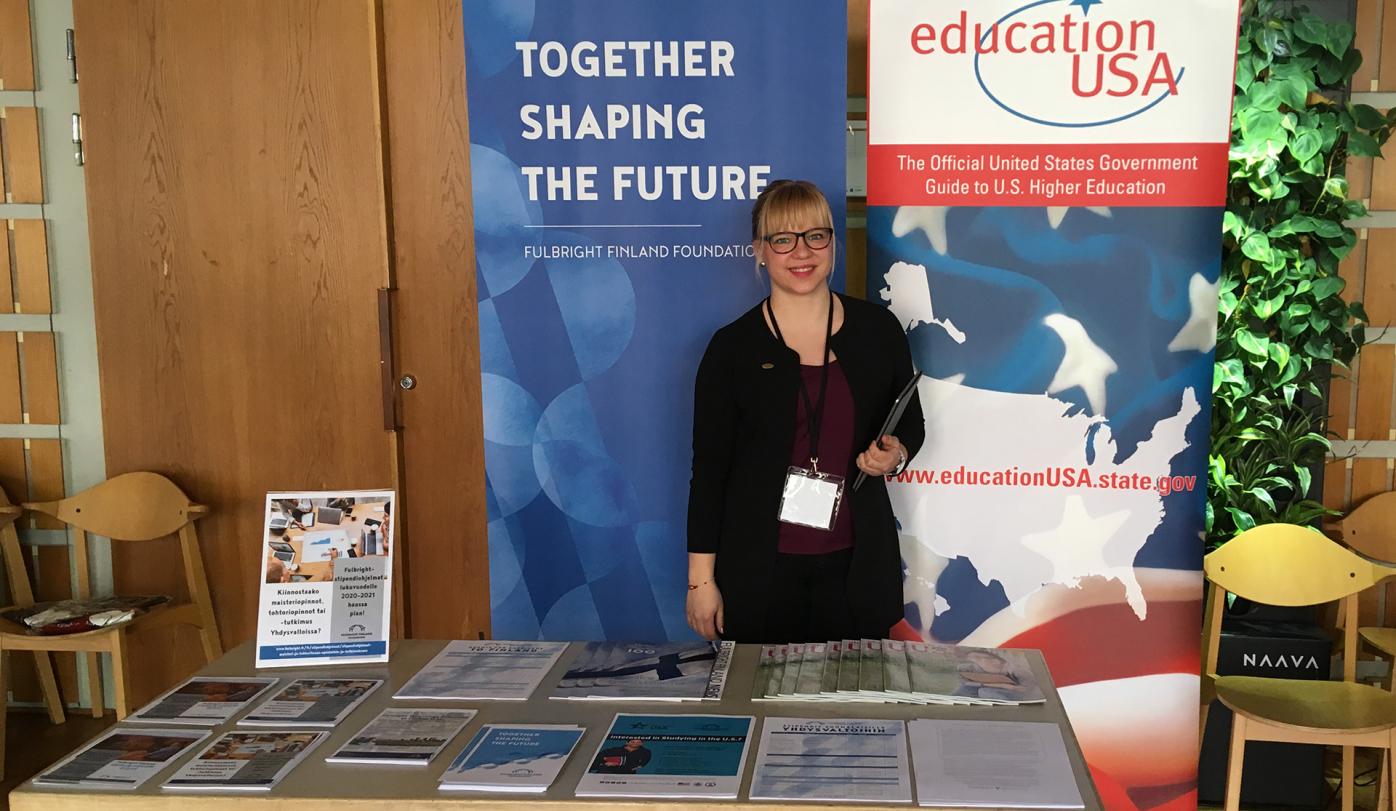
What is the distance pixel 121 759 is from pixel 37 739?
231 centimetres

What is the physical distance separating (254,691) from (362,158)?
5.89ft

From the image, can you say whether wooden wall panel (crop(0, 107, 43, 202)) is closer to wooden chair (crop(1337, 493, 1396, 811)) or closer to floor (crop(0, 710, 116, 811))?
floor (crop(0, 710, 116, 811))

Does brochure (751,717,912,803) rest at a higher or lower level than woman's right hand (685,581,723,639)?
higher

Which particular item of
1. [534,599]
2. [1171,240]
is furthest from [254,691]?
[1171,240]

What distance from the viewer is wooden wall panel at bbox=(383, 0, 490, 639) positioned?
299 centimetres

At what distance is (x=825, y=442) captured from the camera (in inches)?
93.3

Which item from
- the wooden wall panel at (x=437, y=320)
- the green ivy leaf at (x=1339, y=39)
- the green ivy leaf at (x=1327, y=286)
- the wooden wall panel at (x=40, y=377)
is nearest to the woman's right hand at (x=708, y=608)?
the wooden wall panel at (x=437, y=320)

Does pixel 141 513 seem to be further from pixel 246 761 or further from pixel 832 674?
pixel 832 674

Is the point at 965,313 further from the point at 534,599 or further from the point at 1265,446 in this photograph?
the point at 534,599

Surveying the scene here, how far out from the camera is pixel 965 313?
2795 millimetres

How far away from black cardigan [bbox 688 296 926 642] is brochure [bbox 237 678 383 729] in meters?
0.93

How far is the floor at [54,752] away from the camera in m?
2.95

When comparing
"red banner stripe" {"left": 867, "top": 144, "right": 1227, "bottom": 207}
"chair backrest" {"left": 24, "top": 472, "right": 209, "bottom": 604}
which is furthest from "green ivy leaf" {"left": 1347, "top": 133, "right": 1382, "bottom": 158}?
"chair backrest" {"left": 24, "top": 472, "right": 209, "bottom": 604}

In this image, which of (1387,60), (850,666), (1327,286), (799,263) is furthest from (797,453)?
(1387,60)
